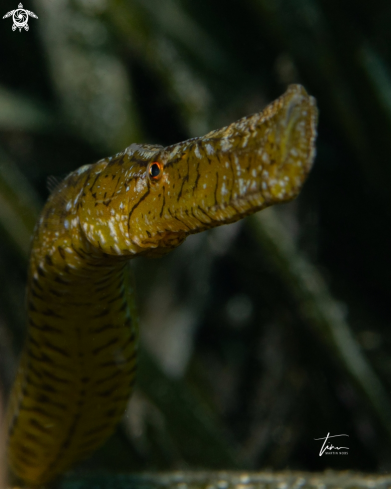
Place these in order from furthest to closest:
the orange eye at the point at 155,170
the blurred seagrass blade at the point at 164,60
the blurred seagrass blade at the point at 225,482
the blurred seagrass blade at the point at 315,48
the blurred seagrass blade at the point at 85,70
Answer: the blurred seagrass blade at the point at 85,70, the blurred seagrass blade at the point at 164,60, the blurred seagrass blade at the point at 315,48, the blurred seagrass blade at the point at 225,482, the orange eye at the point at 155,170

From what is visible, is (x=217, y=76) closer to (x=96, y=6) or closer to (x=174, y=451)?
(x=96, y=6)

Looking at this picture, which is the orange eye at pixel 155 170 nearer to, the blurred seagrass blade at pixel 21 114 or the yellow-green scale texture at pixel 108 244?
the yellow-green scale texture at pixel 108 244

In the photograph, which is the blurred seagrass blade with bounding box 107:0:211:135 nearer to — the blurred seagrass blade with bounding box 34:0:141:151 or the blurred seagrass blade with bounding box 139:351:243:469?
the blurred seagrass blade with bounding box 34:0:141:151

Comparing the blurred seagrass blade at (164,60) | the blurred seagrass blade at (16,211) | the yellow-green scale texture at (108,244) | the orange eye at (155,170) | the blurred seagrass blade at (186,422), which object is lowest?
the blurred seagrass blade at (186,422)

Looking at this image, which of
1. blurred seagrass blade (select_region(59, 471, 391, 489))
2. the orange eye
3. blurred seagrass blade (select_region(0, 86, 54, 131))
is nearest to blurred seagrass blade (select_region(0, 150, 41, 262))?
blurred seagrass blade (select_region(0, 86, 54, 131))

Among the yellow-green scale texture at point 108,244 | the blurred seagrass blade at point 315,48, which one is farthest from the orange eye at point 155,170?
the blurred seagrass blade at point 315,48

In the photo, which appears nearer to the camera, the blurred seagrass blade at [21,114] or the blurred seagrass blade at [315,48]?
the blurred seagrass blade at [315,48]

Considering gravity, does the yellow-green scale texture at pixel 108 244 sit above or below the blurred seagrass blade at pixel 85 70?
below
